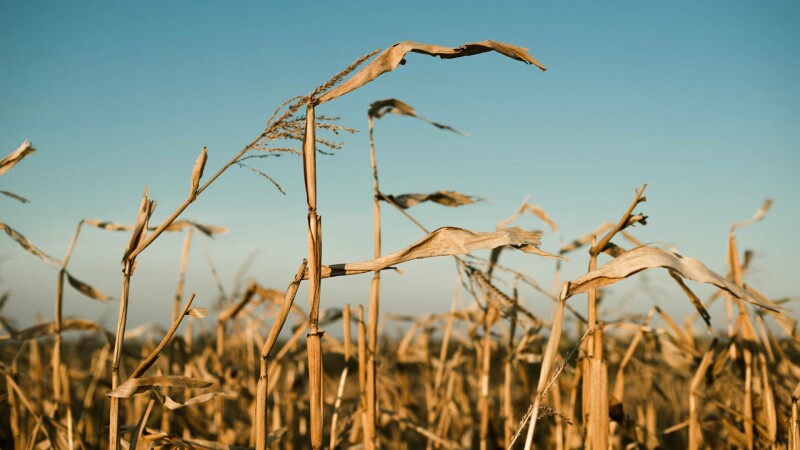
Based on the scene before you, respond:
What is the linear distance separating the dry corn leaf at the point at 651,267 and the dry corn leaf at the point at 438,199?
69cm

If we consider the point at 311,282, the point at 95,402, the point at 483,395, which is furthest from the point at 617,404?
the point at 95,402

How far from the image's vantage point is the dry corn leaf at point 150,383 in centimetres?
122

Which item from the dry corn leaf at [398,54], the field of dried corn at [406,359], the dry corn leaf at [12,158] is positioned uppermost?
the dry corn leaf at [398,54]

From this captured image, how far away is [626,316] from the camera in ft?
8.45

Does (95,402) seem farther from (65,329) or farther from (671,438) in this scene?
(671,438)

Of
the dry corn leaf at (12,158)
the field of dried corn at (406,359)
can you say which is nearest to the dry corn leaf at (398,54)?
the field of dried corn at (406,359)

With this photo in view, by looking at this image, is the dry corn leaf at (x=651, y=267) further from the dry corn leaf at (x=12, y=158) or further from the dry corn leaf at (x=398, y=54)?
the dry corn leaf at (x=12, y=158)

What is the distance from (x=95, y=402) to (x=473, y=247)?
2956 millimetres

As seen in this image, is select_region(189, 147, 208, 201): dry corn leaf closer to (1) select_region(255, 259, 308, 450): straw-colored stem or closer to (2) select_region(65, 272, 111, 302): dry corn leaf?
(1) select_region(255, 259, 308, 450): straw-colored stem

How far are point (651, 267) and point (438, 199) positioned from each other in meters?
0.84

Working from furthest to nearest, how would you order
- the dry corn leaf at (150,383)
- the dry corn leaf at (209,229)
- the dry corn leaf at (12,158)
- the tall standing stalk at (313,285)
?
the dry corn leaf at (209,229), the dry corn leaf at (12,158), the dry corn leaf at (150,383), the tall standing stalk at (313,285)

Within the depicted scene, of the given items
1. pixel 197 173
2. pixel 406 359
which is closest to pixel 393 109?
pixel 197 173

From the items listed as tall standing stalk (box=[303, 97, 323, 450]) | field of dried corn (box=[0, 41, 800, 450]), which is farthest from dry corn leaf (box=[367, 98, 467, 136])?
tall standing stalk (box=[303, 97, 323, 450])

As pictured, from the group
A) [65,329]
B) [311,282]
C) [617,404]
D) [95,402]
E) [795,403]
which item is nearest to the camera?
[311,282]
